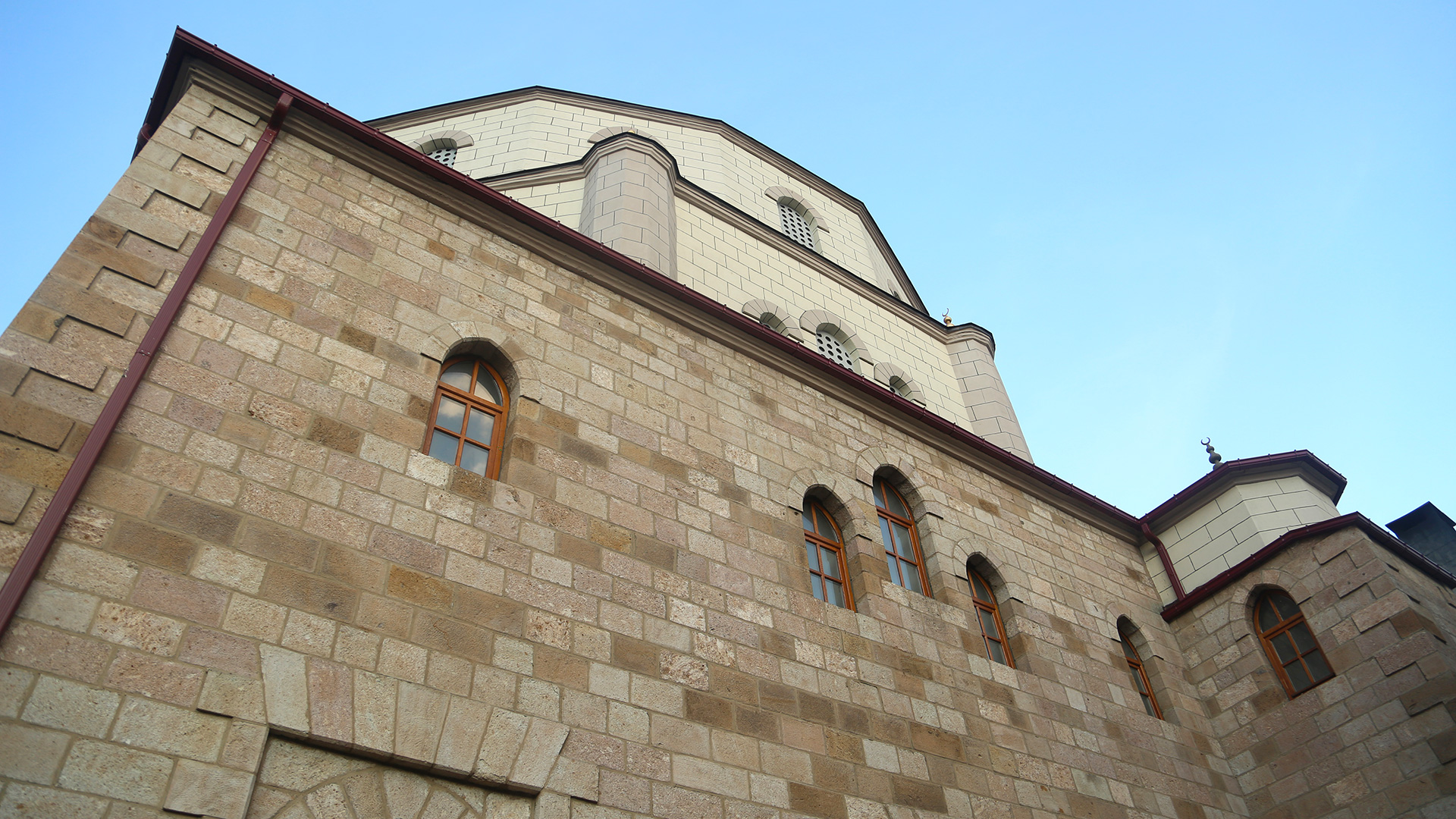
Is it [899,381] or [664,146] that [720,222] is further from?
[899,381]

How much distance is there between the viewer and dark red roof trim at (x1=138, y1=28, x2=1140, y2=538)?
8.00 m

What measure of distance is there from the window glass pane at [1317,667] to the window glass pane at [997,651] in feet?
11.9

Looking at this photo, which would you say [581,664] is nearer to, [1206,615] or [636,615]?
[636,615]

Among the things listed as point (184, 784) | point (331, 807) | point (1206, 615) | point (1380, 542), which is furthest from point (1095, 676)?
point (184, 784)

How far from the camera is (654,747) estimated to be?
645 centimetres

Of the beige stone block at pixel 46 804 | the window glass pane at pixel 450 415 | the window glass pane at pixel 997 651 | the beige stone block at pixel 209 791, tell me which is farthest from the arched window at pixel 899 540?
the beige stone block at pixel 46 804

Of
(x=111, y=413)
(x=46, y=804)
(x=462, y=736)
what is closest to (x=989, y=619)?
(x=462, y=736)

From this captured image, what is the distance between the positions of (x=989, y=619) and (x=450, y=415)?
601 cm

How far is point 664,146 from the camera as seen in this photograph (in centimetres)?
1678

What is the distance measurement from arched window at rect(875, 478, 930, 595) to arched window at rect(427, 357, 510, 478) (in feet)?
13.4

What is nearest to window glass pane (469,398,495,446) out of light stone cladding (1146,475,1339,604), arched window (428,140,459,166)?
light stone cladding (1146,475,1339,604)

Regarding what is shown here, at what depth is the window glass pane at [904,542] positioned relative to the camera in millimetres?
10125

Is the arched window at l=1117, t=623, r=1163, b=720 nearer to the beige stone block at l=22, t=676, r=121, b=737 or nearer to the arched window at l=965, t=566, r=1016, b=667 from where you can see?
the arched window at l=965, t=566, r=1016, b=667

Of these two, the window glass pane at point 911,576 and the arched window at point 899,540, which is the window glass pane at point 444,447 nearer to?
the arched window at point 899,540
